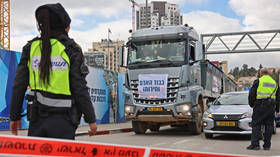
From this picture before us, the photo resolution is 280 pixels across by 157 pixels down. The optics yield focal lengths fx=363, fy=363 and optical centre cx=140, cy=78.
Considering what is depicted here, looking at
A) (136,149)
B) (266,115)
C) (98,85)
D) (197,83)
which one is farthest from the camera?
(98,85)

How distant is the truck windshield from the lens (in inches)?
488

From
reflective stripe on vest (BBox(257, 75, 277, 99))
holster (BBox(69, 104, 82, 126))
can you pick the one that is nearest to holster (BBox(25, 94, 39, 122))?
holster (BBox(69, 104, 82, 126))

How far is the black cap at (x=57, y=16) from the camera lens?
317 cm

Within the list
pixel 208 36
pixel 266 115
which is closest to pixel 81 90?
pixel 266 115

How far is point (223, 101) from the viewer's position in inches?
483

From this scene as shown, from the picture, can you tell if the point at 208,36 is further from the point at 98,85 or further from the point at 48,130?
the point at 48,130

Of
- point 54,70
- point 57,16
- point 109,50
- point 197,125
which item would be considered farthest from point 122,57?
point 109,50

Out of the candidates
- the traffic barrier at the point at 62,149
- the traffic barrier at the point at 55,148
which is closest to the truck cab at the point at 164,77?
the traffic barrier at the point at 62,149

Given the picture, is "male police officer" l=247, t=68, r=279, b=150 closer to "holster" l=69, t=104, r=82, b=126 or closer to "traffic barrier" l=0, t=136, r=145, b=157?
"traffic barrier" l=0, t=136, r=145, b=157

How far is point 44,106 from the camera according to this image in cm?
298

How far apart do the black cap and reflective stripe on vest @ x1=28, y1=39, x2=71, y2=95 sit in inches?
6.1

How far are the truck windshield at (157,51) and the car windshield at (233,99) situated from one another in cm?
191

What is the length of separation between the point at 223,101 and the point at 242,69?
589 ft

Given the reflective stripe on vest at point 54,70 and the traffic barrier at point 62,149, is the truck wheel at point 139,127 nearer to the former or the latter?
the traffic barrier at point 62,149
